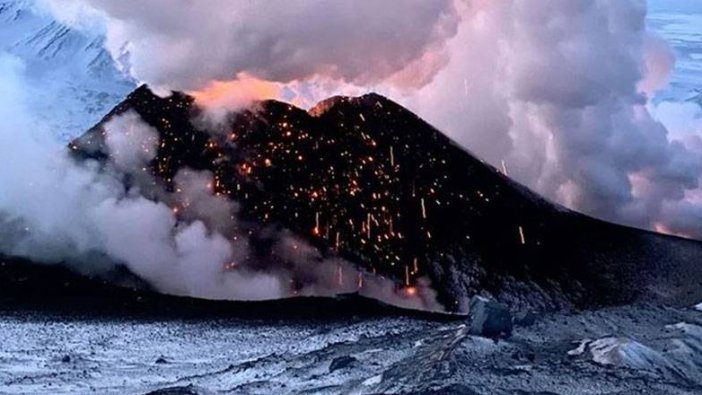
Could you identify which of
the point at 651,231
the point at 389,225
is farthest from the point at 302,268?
the point at 651,231

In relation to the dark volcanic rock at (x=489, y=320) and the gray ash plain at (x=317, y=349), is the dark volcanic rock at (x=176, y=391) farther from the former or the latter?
the dark volcanic rock at (x=489, y=320)

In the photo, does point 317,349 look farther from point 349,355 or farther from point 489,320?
point 489,320

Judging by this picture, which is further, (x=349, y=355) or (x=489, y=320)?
(x=489, y=320)

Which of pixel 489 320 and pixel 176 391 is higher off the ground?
pixel 489 320

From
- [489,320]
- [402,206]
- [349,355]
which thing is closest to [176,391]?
[349,355]

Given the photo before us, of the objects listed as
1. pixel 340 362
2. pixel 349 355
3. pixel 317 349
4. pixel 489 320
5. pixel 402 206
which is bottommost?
pixel 340 362

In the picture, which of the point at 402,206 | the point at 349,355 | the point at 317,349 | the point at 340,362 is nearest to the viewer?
the point at 340,362

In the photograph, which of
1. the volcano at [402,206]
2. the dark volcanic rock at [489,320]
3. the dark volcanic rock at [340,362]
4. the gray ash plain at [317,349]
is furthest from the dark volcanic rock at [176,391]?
the volcano at [402,206]

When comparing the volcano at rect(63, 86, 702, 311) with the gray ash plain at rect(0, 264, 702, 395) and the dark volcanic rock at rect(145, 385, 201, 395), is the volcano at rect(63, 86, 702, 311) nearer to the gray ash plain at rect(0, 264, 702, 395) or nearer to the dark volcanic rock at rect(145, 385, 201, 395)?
the gray ash plain at rect(0, 264, 702, 395)
